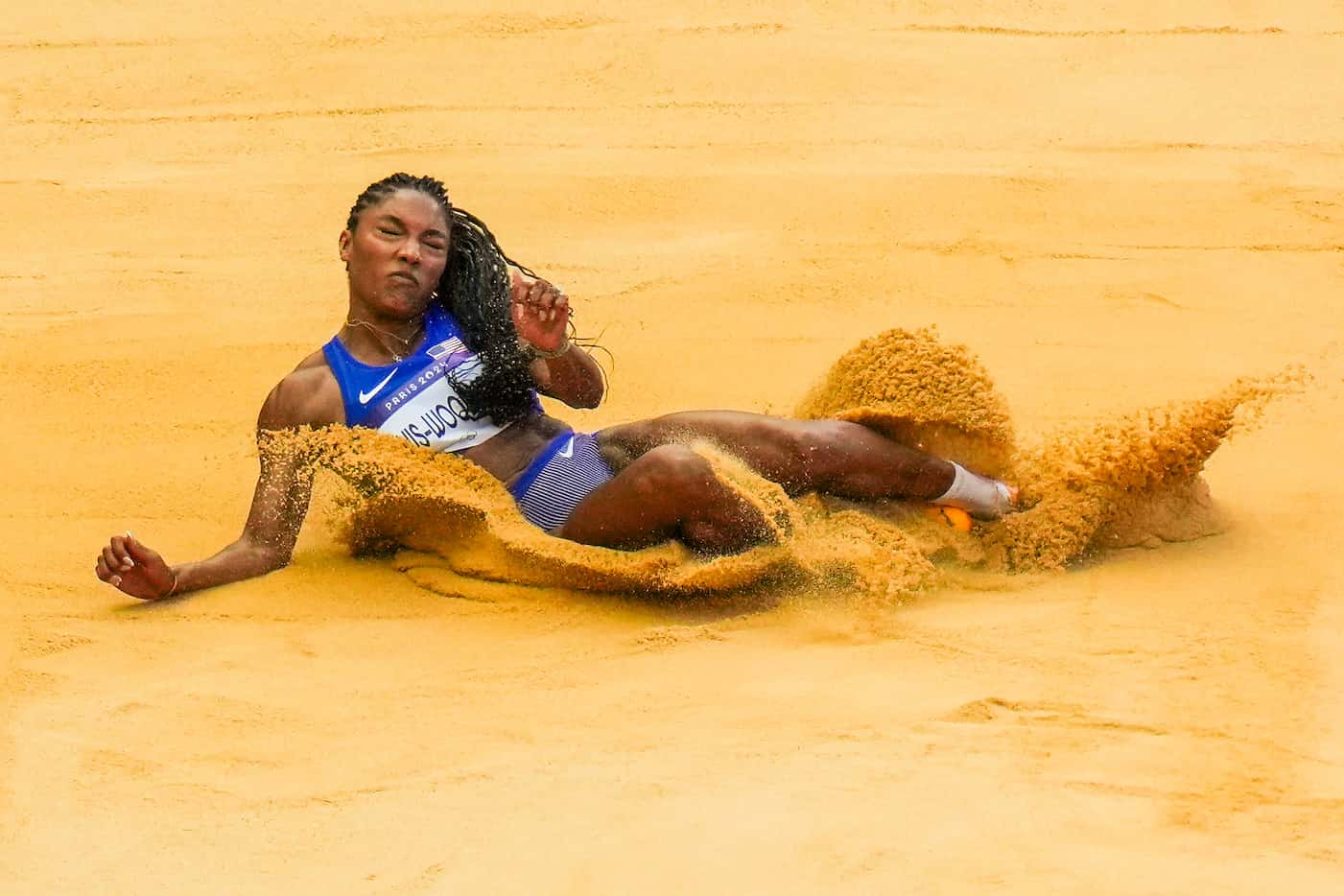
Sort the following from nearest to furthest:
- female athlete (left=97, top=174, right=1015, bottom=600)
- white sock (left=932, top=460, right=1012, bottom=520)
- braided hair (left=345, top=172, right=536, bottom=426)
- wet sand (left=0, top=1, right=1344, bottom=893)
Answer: wet sand (left=0, top=1, right=1344, bottom=893)
female athlete (left=97, top=174, right=1015, bottom=600)
white sock (left=932, top=460, right=1012, bottom=520)
braided hair (left=345, top=172, right=536, bottom=426)

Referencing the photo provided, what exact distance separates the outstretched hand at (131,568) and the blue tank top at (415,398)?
61 centimetres

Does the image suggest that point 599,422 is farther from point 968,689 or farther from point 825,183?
point 968,689

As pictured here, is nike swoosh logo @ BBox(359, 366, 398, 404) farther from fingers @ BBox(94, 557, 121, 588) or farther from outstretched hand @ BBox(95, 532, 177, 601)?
fingers @ BBox(94, 557, 121, 588)

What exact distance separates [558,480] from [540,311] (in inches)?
28.5

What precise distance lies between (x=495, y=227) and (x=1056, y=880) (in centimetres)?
445

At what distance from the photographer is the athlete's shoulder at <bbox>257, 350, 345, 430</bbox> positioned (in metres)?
5.08

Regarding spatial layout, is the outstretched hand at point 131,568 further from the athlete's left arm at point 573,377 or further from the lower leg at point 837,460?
the lower leg at point 837,460

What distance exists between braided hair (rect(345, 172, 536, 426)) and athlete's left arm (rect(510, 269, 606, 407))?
10cm

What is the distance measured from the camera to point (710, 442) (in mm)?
4996

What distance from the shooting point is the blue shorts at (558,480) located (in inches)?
200

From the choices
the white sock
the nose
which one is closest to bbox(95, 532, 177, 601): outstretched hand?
the nose

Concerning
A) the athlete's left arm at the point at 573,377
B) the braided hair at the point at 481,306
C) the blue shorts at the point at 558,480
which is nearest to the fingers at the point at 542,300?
the athlete's left arm at the point at 573,377

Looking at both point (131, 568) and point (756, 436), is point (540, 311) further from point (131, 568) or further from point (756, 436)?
point (131, 568)

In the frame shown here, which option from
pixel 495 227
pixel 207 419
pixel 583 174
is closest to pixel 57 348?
pixel 207 419
